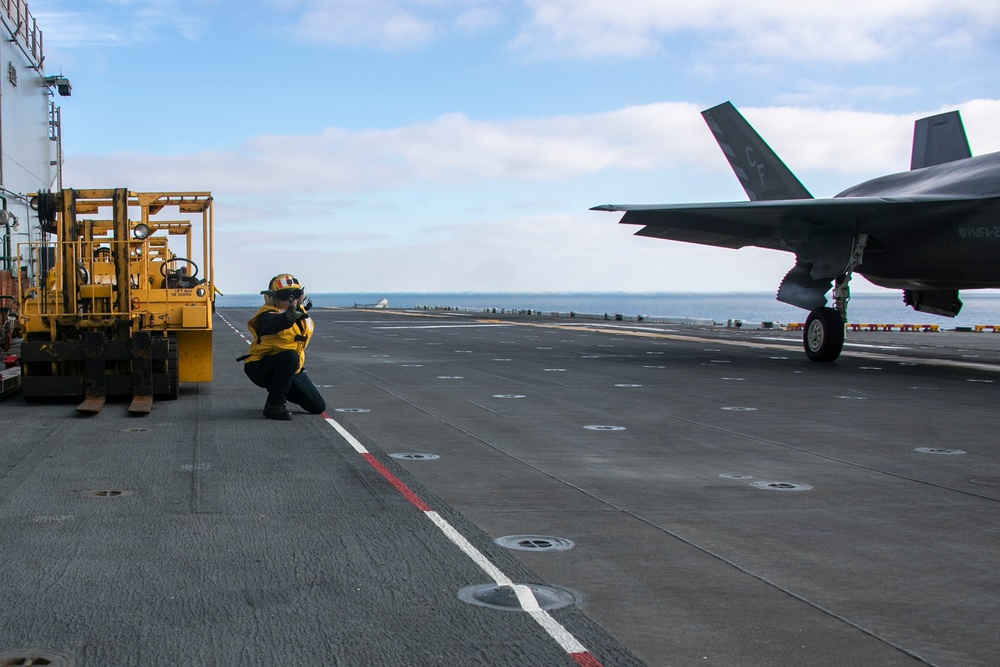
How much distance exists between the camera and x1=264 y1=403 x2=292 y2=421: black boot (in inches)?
433

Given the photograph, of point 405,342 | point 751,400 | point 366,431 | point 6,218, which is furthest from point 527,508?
point 405,342

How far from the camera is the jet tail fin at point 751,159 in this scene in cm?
2458

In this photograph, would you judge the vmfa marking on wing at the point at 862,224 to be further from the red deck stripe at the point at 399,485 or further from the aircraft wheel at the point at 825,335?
Answer: the red deck stripe at the point at 399,485

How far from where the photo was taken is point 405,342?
2875 cm

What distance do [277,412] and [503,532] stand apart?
18.9 feet

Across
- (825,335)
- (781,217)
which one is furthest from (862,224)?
(825,335)

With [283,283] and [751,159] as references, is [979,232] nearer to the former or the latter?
[751,159]

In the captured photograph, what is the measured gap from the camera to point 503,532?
233 inches

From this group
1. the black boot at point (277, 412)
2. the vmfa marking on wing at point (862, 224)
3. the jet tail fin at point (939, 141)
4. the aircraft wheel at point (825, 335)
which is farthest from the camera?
the jet tail fin at point (939, 141)

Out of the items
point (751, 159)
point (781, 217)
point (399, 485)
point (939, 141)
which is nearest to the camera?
point (399, 485)

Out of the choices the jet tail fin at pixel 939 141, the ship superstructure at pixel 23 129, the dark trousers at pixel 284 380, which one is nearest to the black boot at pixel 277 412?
the dark trousers at pixel 284 380

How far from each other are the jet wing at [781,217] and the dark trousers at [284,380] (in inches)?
429

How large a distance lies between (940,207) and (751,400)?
7.72 meters

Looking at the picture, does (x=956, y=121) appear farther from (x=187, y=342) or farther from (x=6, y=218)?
(x=6, y=218)
